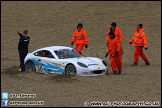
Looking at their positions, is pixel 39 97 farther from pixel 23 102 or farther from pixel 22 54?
pixel 22 54

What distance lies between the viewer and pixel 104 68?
17953 mm

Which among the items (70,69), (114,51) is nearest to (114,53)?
(114,51)

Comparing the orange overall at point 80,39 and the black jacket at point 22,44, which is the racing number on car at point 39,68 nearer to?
the black jacket at point 22,44

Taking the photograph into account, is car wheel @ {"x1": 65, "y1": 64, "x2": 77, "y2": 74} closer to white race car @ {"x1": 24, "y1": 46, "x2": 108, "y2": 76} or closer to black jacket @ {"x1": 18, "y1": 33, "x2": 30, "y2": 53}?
white race car @ {"x1": 24, "y1": 46, "x2": 108, "y2": 76}

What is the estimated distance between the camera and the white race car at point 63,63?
17.6 m

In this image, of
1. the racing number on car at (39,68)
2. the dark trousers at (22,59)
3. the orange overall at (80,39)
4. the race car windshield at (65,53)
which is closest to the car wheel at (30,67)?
the racing number on car at (39,68)

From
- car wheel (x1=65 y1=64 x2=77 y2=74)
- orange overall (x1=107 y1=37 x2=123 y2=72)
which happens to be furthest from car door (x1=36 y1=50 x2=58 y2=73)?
orange overall (x1=107 y1=37 x2=123 y2=72)

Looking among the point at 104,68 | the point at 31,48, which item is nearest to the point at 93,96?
the point at 104,68

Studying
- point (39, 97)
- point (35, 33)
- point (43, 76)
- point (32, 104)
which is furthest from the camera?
point (35, 33)

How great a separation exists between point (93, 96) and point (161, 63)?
9069mm

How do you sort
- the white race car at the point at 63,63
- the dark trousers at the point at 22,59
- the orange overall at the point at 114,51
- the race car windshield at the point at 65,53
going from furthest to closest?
the dark trousers at the point at 22,59, the race car windshield at the point at 65,53, the orange overall at the point at 114,51, the white race car at the point at 63,63

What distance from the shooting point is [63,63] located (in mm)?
17953

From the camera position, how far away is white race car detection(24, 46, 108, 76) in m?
17.6

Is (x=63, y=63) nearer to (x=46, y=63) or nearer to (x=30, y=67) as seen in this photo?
(x=46, y=63)
